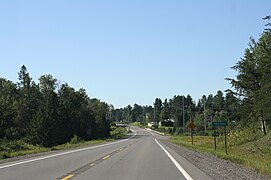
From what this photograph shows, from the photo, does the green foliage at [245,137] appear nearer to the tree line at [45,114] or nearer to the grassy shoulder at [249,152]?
the grassy shoulder at [249,152]

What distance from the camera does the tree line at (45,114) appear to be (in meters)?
88.1

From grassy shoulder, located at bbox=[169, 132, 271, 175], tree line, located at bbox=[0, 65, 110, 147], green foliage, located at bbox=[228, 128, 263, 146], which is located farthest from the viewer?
tree line, located at bbox=[0, 65, 110, 147]

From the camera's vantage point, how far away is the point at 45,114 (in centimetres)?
9006

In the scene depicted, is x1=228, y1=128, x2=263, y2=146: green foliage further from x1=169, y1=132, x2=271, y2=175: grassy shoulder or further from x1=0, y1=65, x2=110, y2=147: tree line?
x1=0, y1=65, x2=110, y2=147: tree line

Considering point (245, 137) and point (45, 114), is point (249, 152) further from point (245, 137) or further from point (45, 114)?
point (45, 114)

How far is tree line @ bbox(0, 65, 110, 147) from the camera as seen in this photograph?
88125mm

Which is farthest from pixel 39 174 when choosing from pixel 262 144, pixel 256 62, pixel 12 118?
pixel 12 118

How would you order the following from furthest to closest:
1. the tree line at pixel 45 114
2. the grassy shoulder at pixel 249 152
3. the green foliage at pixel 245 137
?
1. the tree line at pixel 45 114
2. the green foliage at pixel 245 137
3. the grassy shoulder at pixel 249 152

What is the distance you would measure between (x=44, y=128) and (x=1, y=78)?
4764 centimetres

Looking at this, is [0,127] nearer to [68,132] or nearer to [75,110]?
[68,132]

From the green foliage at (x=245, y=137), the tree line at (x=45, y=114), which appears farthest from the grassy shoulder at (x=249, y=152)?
the tree line at (x=45, y=114)

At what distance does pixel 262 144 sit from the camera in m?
44.1

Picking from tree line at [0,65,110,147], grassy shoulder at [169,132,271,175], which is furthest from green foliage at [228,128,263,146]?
tree line at [0,65,110,147]

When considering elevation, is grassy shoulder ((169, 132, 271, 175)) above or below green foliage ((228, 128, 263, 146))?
below
